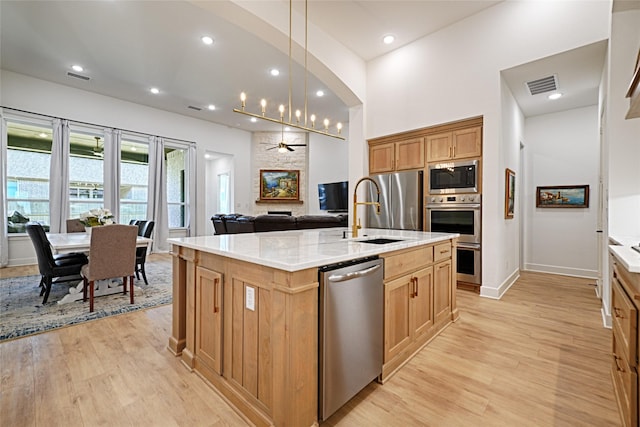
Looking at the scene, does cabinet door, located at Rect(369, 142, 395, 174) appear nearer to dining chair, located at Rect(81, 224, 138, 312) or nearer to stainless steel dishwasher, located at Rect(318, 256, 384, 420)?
stainless steel dishwasher, located at Rect(318, 256, 384, 420)

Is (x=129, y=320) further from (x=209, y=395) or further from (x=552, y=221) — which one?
(x=552, y=221)

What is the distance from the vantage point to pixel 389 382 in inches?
73.7

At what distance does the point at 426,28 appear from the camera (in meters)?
4.17

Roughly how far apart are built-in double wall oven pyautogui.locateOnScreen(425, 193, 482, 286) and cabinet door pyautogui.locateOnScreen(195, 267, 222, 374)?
346 centimetres

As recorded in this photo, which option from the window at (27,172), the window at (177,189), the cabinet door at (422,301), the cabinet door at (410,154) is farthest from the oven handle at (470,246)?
the window at (27,172)

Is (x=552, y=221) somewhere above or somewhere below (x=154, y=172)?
below

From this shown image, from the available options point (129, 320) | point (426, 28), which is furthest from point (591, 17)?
point (129, 320)

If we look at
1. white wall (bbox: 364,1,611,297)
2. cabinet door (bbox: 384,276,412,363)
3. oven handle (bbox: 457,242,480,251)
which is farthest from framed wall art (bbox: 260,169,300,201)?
cabinet door (bbox: 384,276,412,363)

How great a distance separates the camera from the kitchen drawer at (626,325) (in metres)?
1.19

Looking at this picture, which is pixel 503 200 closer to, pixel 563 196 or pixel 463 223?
pixel 463 223

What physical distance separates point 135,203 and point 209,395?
6.88 metres

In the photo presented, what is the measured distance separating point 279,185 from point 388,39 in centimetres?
562

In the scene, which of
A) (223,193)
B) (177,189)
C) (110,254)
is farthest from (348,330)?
(223,193)

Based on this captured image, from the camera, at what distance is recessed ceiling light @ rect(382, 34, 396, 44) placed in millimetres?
4341
